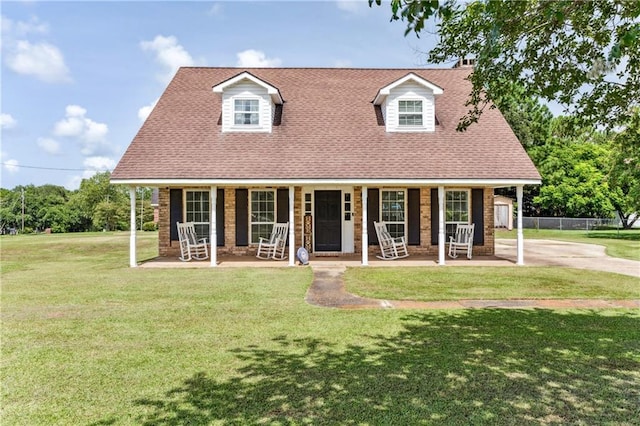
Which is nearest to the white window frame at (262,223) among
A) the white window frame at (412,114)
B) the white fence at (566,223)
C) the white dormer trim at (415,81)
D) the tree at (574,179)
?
the white window frame at (412,114)

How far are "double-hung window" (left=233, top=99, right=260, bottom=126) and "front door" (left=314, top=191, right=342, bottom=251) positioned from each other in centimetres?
340

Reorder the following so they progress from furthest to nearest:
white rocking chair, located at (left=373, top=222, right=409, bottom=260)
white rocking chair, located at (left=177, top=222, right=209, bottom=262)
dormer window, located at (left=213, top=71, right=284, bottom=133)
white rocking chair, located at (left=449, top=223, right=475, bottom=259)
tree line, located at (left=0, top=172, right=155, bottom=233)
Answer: tree line, located at (left=0, top=172, right=155, bottom=233) → dormer window, located at (left=213, top=71, right=284, bottom=133) → white rocking chair, located at (left=449, top=223, right=475, bottom=259) → white rocking chair, located at (left=373, top=222, right=409, bottom=260) → white rocking chair, located at (left=177, top=222, right=209, bottom=262)

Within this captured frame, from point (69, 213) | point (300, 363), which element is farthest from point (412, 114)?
point (69, 213)

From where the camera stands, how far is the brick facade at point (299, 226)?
14.8 meters

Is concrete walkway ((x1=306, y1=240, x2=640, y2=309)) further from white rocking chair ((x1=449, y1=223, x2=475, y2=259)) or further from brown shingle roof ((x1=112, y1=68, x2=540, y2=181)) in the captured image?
brown shingle roof ((x1=112, y1=68, x2=540, y2=181))

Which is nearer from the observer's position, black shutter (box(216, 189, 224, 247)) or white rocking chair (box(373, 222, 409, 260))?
white rocking chair (box(373, 222, 409, 260))

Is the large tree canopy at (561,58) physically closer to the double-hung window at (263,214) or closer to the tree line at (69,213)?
the double-hung window at (263,214)

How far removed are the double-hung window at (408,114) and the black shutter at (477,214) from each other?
10.7ft

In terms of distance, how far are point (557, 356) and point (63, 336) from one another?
20.9 feet

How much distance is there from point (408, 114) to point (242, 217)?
6980 mm

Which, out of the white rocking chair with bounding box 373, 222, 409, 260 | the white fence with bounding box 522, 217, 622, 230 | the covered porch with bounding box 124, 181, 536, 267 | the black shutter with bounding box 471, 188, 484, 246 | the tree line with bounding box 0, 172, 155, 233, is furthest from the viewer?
the tree line with bounding box 0, 172, 155, 233

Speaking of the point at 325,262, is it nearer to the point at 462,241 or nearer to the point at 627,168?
the point at 462,241

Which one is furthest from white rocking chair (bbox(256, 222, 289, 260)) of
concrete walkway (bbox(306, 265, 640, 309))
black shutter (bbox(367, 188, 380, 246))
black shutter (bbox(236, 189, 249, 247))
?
concrete walkway (bbox(306, 265, 640, 309))

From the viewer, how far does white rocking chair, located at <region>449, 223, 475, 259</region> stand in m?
14.2
